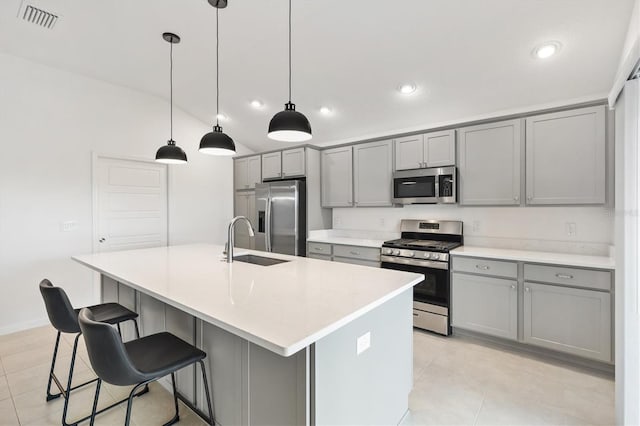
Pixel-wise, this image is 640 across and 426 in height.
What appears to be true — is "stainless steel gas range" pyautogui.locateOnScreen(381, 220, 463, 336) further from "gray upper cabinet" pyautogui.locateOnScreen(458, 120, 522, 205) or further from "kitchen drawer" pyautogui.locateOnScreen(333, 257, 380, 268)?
"gray upper cabinet" pyautogui.locateOnScreen(458, 120, 522, 205)

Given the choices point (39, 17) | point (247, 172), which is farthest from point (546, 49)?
point (39, 17)

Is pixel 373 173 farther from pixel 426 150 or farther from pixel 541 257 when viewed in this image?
pixel 541 257

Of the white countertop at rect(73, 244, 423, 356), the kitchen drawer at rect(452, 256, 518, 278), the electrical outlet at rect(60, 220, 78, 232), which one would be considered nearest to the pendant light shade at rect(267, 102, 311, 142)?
the white countertop at rect(73, 244, 423, 356)

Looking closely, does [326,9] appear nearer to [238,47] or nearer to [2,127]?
[238,47]

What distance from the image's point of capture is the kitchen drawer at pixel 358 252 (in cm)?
358

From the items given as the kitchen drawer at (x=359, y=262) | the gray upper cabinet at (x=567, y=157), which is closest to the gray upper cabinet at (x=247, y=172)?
the kitchen drawer at (x=359, y=262)

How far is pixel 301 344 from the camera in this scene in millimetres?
991

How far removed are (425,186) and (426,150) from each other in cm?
41

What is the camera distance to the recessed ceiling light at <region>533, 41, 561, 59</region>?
2.31 meters

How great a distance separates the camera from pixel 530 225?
3102mm

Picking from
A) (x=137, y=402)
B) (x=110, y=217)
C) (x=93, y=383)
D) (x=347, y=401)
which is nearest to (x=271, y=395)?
(x=347, y=401)

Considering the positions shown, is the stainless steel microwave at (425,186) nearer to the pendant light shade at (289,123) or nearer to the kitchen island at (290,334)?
the kitchen island at (290,334)

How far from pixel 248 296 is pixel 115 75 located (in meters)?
3.80

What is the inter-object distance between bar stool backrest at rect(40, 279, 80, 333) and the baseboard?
2.31 m
